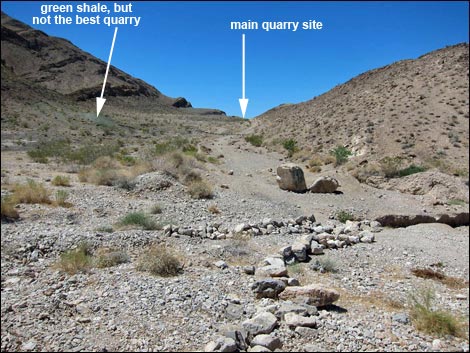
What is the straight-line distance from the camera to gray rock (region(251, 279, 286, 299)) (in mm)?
6211

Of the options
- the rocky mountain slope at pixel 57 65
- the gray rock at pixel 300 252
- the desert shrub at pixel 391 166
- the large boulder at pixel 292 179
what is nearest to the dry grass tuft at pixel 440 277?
the gray rock at pixel 300 252

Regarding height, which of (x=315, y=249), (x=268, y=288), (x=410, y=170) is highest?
(x=410, y=170)

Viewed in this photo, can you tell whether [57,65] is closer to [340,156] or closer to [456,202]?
[340,156]

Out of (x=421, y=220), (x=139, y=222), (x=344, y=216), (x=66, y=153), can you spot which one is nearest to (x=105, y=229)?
(x=139, y=222)

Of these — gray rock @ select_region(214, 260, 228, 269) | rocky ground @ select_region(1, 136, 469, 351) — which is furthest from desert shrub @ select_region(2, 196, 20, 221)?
gray rock @ select_region(214, 260, 228, 269)

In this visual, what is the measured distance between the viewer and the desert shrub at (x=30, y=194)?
9.27 metres

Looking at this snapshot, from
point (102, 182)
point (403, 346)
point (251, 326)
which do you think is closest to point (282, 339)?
point (251, 326)

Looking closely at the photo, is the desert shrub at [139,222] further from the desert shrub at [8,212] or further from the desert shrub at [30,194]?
the desert shrub at [8,212]

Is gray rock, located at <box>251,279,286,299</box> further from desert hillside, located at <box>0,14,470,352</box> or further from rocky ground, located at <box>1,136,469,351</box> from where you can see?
rocky ground, located at <box>1,136,469,351</box>

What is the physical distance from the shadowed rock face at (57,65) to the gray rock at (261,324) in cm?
6033

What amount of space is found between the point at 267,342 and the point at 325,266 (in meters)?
3.26

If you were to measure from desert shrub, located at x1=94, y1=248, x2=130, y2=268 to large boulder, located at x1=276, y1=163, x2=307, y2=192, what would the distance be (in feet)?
29.6

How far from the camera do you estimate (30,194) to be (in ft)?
31.7

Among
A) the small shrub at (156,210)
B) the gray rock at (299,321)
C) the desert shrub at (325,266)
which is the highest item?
the small shrub at (156,210)
